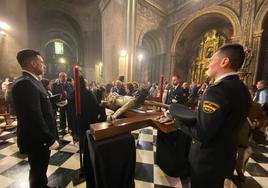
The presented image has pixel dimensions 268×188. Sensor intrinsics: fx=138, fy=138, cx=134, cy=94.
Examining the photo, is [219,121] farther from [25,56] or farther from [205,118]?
[25,56]

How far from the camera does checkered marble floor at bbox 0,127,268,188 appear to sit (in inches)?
82.6

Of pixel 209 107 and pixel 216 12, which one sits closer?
pixel 209 107

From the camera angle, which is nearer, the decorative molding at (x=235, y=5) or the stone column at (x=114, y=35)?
the decorative molding at (x=235, y=5)

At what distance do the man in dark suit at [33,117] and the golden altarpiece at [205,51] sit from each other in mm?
11535

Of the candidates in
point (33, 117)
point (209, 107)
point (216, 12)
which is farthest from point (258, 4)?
point (33, 117)

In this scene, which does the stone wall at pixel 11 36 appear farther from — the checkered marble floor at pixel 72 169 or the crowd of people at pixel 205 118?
the crowd of people at pixel 205 118

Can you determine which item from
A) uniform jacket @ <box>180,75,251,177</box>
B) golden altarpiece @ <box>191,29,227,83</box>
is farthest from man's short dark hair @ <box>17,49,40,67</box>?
golden altarpiece @ <box>191,29,227,83</box>

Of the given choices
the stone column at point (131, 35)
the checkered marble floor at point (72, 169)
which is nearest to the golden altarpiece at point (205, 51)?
the stone column at point (131, 35)

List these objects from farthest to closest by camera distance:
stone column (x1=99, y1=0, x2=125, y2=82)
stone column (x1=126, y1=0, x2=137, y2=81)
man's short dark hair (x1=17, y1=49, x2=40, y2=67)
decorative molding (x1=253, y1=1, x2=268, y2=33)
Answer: stone column (x1=99, y1=0, x2=125, y2=82), stone column (x1=126, y1=0, x2=137, y2=81), decorative molding (x1=253, y1=1, x2=268, y2=33), man's short dark hair (x1=17, y1=49, x2=40, y2=67)

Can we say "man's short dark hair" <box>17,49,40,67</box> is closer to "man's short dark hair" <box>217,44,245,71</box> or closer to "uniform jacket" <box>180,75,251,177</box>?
"uniform jacket" <box>180,75,251,177</box>

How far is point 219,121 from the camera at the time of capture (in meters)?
1.05

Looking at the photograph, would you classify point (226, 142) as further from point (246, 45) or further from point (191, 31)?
point (191, 31)

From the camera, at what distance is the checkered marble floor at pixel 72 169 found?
2098mm

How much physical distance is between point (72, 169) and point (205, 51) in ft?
40.9
